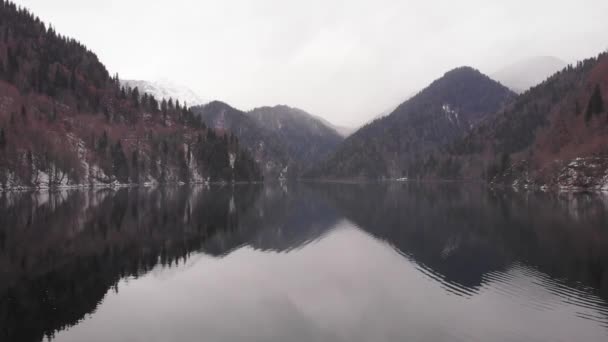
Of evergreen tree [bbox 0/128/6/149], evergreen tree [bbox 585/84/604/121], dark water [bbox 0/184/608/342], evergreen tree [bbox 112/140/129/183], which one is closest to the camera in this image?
dark water [bbox 0/184/608/342]

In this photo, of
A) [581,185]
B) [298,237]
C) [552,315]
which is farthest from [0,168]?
[581,185]

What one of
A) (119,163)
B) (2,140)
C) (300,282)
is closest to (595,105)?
(300,282)

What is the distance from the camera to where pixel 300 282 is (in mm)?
30453

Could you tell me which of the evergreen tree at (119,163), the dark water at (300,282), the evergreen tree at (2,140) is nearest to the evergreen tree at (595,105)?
the dark water at (300,282)

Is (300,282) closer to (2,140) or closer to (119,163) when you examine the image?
(2,140)

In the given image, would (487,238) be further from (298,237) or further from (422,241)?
(298,237)

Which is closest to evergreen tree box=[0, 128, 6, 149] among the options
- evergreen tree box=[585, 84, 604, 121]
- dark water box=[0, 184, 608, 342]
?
dark water box=[0, 184, 608, 342]

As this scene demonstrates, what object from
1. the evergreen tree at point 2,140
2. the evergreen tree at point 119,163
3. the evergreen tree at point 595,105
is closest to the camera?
the evergreen tree at point 595,105

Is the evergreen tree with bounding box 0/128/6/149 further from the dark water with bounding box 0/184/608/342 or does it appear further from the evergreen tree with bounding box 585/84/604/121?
the evergreen tree with bounding box 585/84/604/121

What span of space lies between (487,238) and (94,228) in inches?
1771

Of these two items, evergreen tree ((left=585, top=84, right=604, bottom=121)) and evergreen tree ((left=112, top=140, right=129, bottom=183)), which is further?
evergreen tree ((left=112, top=140, right=129, bottom=183))

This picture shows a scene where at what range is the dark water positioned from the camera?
2070 cm

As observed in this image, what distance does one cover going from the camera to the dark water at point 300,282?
2070 centimetres

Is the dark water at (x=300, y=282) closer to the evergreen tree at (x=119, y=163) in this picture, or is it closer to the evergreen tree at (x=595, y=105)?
the evergreen tree at (x=595, y=105)
